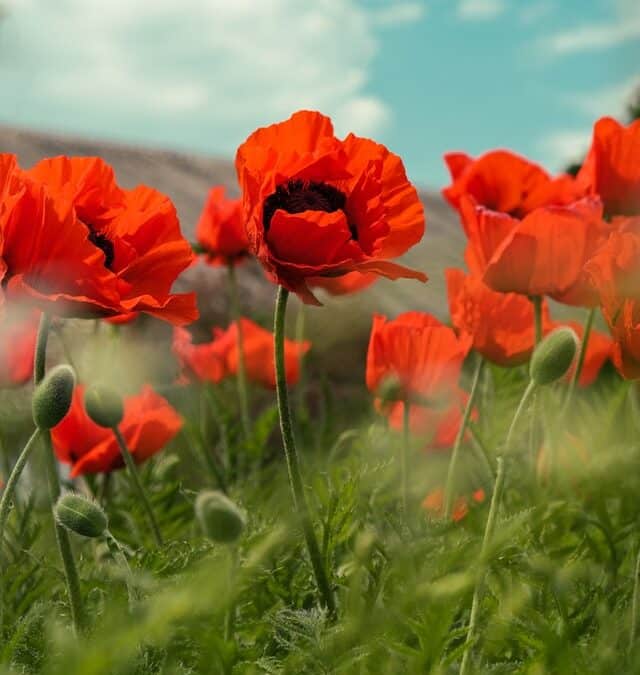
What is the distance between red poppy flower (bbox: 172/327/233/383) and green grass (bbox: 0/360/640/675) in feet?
1.30

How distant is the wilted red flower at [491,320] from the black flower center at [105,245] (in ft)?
1.10

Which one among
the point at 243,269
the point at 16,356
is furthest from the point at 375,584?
the point at 243,269

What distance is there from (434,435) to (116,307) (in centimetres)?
51

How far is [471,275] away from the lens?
913 millimetres

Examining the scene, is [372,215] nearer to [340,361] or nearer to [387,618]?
[387,618]

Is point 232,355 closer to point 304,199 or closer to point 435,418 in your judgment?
point 435,418

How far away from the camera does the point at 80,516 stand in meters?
0.53

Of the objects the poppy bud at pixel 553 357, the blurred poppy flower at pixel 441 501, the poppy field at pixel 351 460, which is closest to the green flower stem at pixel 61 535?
the poppy field at pixel 351 460

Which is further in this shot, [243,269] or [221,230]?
[243,269]

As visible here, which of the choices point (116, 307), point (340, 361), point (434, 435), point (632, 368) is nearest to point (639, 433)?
point (434, 435)

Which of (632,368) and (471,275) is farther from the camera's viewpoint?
(471,275)

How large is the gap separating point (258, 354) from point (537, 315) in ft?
2.25

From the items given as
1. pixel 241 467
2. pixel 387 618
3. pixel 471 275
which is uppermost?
pixel 471 275

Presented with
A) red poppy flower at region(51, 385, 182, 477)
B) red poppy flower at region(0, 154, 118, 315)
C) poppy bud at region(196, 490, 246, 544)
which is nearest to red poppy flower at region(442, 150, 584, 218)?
red poppy flower at region(51, 385, 182, 477)
